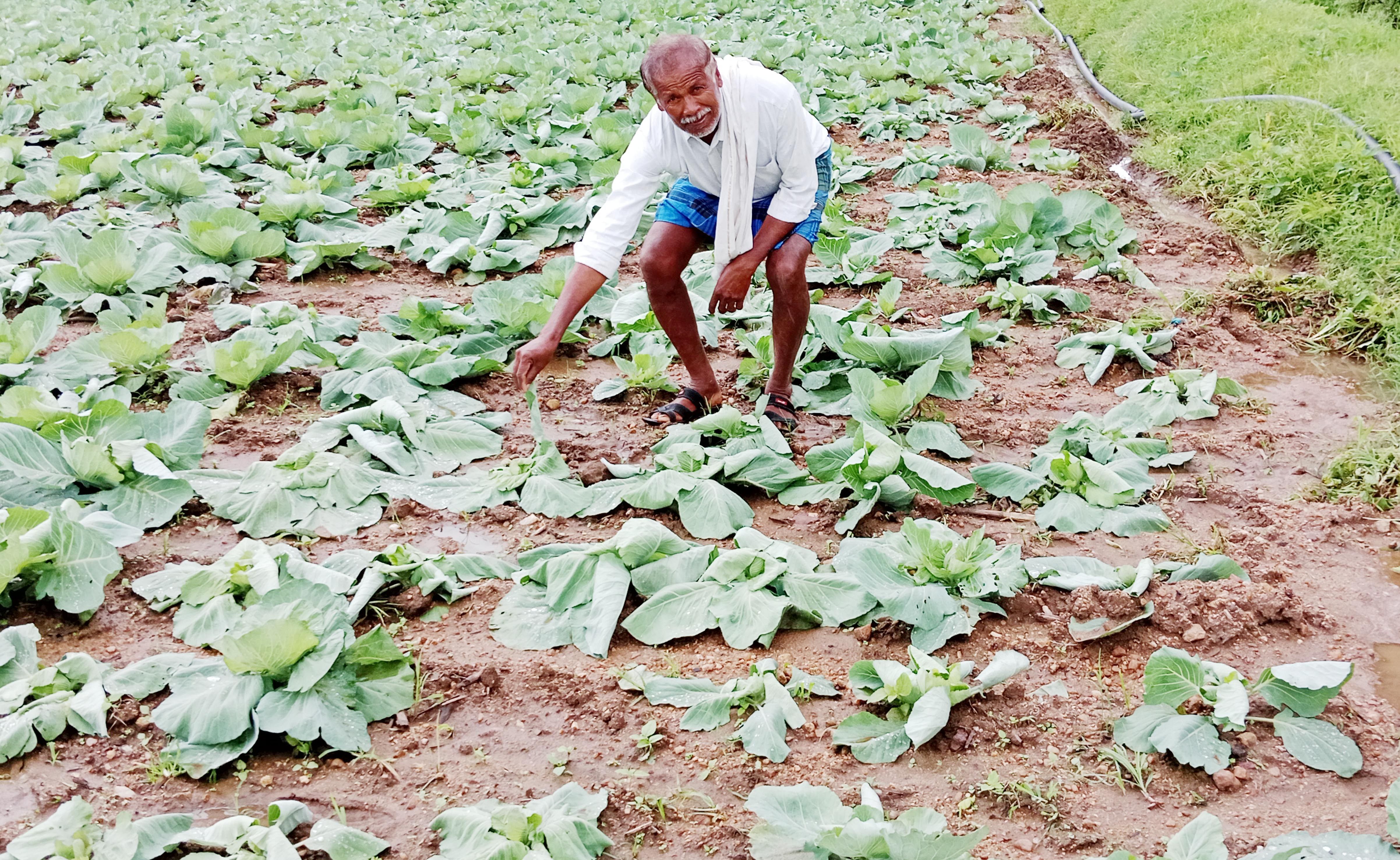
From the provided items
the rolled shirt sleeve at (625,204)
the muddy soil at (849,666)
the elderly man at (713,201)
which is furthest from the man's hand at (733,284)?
the muddy soil at (849,666)

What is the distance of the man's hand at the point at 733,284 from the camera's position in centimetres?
340

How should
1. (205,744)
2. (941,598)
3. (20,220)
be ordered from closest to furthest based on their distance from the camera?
1. (205,744)
2. (941,598)
3. (20,220)

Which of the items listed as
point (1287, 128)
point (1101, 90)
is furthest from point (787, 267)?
point (1101, 90)

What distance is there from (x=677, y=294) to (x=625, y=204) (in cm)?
38

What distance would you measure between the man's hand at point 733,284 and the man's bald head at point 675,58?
592 mm

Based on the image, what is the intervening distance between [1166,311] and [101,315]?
4.33 meters

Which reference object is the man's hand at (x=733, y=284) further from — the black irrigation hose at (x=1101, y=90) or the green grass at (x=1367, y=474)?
the black irrigation hose at (x=1101, y=90)

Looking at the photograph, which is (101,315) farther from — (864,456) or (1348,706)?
(1348,706)

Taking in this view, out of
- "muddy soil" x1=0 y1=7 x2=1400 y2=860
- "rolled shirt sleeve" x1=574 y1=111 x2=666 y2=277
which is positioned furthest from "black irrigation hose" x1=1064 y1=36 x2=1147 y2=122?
"rolled shirt sleeve" x1=574 y1=111 x2=666 y2=277

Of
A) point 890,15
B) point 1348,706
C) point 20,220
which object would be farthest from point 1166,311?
point 890,15

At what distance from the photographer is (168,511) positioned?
311cm

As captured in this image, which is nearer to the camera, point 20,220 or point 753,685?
point 753,685

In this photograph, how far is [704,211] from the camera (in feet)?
11.5

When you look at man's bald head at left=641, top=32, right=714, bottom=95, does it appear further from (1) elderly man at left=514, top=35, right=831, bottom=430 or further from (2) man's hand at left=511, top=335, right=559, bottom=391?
(2) man's hand at left=511, top=335, right=559, bottom=391
